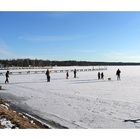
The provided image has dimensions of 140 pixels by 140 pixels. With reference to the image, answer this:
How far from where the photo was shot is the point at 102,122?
34.2 ft

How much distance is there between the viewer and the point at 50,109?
13227 mm

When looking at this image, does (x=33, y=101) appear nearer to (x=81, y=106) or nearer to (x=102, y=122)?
(x=81, y=106)

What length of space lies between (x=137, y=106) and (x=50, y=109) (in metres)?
3.50

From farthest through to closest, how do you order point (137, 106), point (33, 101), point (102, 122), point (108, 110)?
1. point (33, 101)
2. point (137, 106)
3. point (108, 110)
4. point (102, 122)

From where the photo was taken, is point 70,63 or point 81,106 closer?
point 81,106

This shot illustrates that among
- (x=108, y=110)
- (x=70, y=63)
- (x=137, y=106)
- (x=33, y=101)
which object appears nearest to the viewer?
(x=108, y=110)
